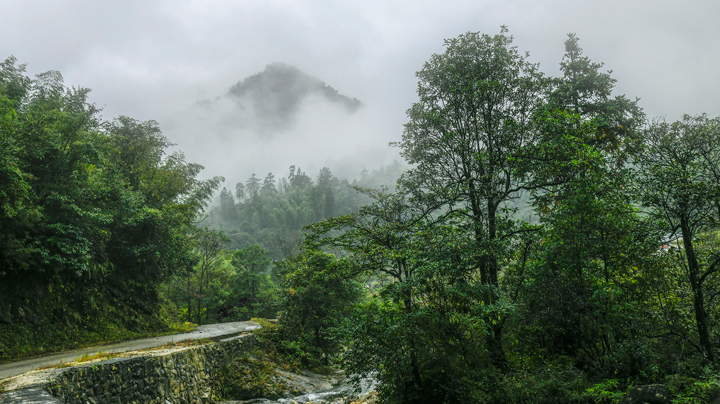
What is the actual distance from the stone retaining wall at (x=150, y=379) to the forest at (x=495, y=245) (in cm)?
457

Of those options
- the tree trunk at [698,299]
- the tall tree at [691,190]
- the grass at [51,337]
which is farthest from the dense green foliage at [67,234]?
Result: the tree trunk at [698,299]

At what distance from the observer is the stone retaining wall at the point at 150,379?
23.3 ft

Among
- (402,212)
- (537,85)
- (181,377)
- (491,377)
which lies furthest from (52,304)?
(537,85)

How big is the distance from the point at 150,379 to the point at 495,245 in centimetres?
970

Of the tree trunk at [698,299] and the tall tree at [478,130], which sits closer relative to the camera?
the tree trunk at [698,299]

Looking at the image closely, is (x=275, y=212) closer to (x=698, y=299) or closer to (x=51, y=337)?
(x=51, y=337)

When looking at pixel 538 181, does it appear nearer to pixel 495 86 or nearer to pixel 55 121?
pixel 495 86

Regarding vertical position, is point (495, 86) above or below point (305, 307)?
above

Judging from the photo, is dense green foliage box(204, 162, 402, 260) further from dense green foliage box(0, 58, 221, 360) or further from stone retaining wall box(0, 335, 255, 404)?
stone retaining wall box(0, 335, 255, 404)

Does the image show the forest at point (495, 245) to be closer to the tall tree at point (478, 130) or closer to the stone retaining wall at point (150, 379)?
the tall tree at point (478, 130)

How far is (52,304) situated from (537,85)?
59.8 feet

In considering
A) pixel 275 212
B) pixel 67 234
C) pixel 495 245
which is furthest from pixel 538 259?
pixel 275 212

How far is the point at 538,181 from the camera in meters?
9.59

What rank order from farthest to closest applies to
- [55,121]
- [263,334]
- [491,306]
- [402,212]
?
[263,334]
[55,121]
[402,212]
[491,306]
